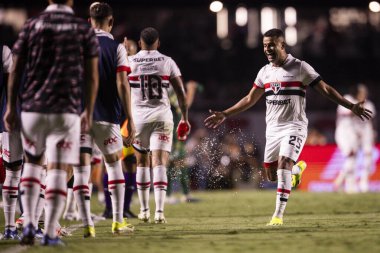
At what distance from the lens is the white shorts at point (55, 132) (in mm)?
6996

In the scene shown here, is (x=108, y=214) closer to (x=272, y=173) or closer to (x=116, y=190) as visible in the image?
(x=272, y=173)

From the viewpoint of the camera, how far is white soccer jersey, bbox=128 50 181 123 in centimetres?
1073

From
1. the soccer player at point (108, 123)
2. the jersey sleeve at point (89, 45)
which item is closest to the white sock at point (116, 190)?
the soccer player at point (108, 123)

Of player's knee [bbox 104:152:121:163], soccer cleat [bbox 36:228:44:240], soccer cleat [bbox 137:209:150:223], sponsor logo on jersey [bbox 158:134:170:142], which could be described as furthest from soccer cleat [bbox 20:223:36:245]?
sponsor logo on jersey [bbox 158:134:170:142]

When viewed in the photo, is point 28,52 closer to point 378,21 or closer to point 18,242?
point 18,242

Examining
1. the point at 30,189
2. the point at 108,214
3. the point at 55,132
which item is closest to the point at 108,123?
the point at 55,132

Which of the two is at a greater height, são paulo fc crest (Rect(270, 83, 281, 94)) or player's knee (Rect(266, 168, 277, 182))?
são paulo fc crest (Rect(270, 83, 281, 94))

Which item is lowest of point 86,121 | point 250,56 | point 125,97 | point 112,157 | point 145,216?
point 145,216

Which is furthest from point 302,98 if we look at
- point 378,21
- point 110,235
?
point 378,21

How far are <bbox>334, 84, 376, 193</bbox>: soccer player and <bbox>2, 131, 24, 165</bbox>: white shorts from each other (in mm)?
13535

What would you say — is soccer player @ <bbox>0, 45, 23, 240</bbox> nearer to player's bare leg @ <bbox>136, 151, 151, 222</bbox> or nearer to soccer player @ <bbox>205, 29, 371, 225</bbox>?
player's bare leg @ <bbox>136, 151, 151, 222</bbox>

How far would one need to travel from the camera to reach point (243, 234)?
8453mm

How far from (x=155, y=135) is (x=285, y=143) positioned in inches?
A: 77.5

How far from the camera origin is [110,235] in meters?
8.62
